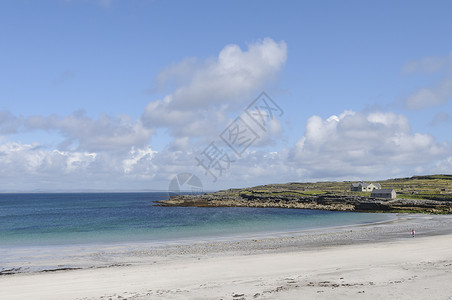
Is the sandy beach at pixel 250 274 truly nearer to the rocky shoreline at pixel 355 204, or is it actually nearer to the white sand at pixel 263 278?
the white sand at pixel 263 278

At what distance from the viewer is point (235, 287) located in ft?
64.2

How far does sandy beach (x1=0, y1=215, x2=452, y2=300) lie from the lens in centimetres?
1834

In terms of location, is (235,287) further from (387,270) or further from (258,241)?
(258,241)

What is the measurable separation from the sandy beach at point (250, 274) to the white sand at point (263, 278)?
0.05 meters

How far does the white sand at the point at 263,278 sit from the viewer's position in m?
18.1

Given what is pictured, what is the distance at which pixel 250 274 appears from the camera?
23.4 meters

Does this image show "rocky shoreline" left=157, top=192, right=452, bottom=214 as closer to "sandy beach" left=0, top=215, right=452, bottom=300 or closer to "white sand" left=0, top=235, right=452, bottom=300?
"sandy beach" left=0, top=215, right=452, bottom=300

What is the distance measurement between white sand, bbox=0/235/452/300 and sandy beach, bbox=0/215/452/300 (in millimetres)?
50

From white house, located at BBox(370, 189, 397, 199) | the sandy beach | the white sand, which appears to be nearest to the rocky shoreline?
white house, located at BBox(370, 189, 397, 199)

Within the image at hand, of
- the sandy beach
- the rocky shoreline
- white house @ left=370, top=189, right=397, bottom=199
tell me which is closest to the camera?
the sandy beach

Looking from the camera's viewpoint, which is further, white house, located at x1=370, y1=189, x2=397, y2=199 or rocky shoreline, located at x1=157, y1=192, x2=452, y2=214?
white house, located at x1=370, y1=189, x2=397, y2=199

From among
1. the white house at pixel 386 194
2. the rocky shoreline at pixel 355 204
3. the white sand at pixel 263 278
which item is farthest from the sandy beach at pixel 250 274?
the white house at pixel 386 194

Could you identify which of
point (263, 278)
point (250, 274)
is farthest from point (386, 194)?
point (263, 278)

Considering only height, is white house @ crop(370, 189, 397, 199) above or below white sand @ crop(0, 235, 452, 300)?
below
